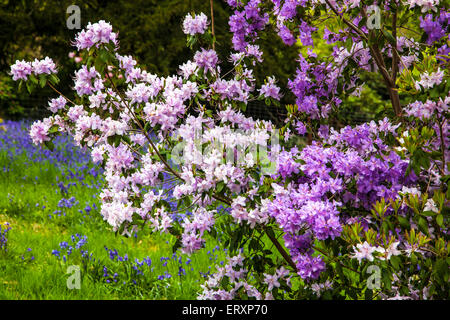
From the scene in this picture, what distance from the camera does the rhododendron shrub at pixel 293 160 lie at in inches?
100

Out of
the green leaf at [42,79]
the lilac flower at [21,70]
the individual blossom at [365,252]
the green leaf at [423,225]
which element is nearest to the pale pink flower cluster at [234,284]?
the individual blossom at [365,252]

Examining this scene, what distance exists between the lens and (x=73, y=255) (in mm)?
4684

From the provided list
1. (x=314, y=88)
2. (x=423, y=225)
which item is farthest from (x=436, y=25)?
(x=423, y=225)

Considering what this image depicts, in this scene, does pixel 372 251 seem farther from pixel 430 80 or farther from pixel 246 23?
pixel 246 23

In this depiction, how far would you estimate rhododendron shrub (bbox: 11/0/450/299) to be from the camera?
2541 mm

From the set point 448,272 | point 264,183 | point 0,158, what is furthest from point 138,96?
point 0,158

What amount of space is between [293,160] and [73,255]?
2729 mm

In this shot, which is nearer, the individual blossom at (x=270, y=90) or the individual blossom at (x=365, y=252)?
the individual blossom at (x=365, y=252)

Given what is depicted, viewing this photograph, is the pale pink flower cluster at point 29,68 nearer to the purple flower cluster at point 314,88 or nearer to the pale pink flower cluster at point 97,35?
the pale pink flower cluster at point 97,35

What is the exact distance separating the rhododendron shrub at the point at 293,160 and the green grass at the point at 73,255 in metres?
1.09

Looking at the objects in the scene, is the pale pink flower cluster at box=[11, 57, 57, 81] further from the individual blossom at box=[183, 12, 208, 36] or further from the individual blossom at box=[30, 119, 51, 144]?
the individual blossom at box=[183, 12, 208, 36]

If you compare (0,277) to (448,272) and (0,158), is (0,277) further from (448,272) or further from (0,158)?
(0,158)

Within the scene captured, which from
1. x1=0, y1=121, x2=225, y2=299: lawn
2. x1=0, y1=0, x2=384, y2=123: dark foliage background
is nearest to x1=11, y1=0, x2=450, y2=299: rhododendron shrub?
x1=0, y1=121, x2=225, y2=299: lawn

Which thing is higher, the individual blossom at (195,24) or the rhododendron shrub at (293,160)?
the individual blossom at (195,24)
